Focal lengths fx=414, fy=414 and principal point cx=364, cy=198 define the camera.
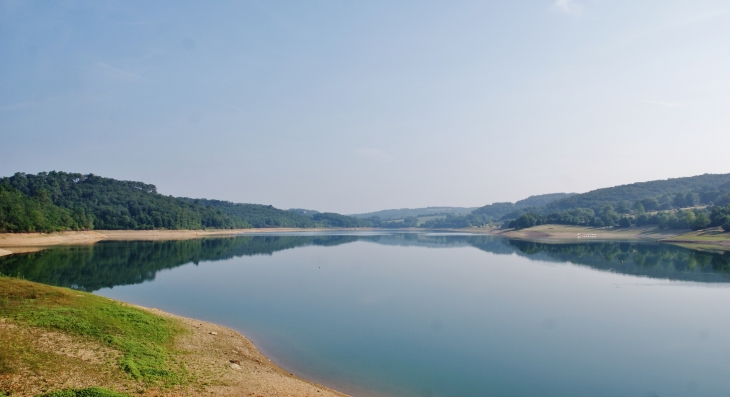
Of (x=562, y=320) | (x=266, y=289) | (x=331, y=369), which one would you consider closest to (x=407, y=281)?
→ (x=266, y=289)

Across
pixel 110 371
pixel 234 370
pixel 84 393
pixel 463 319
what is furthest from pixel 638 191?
pixel 84 393

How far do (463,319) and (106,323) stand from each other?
47.8ft

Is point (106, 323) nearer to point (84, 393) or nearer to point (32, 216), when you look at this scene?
point (84, 393)

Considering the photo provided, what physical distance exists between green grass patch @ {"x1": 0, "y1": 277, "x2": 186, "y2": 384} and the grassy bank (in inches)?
0.9

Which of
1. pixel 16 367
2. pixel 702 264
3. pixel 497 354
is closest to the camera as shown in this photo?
pixel 16 367

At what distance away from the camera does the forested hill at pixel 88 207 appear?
181ft

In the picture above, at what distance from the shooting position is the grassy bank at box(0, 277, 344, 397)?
8.40 metres

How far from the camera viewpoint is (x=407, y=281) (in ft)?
105

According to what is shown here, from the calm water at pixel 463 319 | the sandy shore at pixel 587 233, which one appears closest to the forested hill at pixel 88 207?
the calm water at pixel 463 319

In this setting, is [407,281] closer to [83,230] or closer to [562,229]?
[83,230]

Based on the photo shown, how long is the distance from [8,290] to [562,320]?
70.9ft

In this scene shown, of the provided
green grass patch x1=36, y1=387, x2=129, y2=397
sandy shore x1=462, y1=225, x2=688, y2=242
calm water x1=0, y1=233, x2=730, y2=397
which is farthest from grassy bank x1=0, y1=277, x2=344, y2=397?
sandy shore x1=462, y1=225, x2=688, y2=242

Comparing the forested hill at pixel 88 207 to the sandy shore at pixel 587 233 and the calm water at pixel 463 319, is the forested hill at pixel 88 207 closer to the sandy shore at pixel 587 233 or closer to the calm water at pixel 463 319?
the calm water at pixel 463 319

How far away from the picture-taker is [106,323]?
1192 cm
